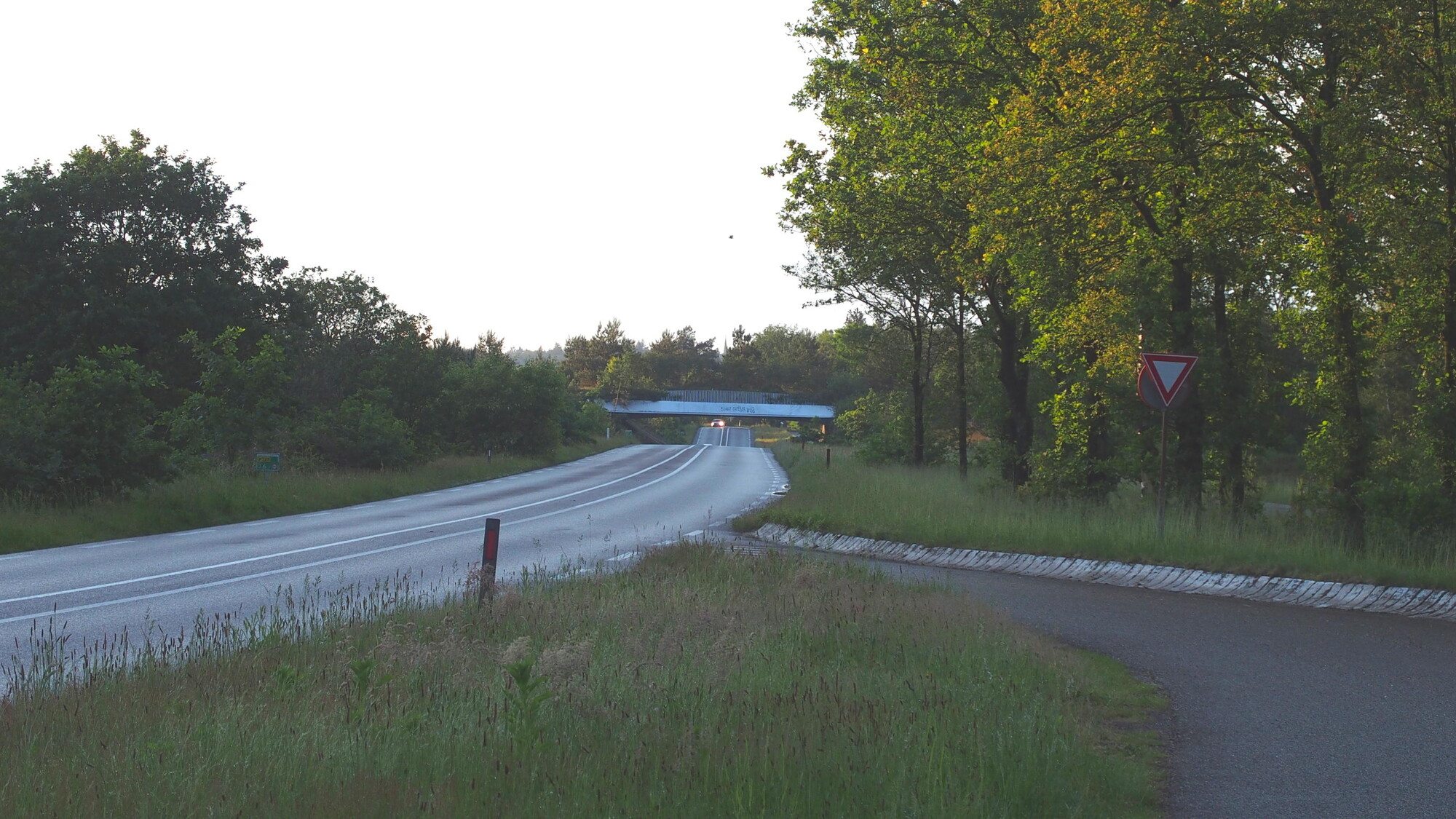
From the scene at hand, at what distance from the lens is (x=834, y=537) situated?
59.4ft

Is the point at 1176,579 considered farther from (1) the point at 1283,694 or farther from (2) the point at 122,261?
(2) the point at 122,261

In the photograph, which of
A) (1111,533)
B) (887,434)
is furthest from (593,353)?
(1111,533)

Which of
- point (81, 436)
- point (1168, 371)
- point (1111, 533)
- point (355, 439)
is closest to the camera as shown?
point (1168, 371)

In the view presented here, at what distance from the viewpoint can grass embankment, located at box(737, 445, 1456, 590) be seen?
12.2 metres

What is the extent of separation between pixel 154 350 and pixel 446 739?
39901 millimetres

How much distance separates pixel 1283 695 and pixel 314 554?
41.6ft

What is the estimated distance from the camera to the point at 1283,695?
292 inches

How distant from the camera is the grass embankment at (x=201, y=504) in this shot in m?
16.7

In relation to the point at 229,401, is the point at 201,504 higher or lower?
lower

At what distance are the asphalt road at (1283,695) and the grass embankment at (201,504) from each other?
1346cm

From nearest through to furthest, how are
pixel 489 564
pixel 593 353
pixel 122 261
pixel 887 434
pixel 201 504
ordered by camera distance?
pixel 489 564, pixel 201 504, pixel 122 261, pixel 887 434, pixel 593 353

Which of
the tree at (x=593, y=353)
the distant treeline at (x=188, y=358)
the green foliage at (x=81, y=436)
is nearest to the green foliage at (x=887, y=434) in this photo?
the distant treeline at (x=188, y=358)

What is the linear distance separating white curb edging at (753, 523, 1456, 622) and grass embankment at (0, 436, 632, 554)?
11039 millimetres

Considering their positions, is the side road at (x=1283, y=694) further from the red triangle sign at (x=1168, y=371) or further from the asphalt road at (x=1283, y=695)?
the red triangle sign at (x=1168, y=371)
